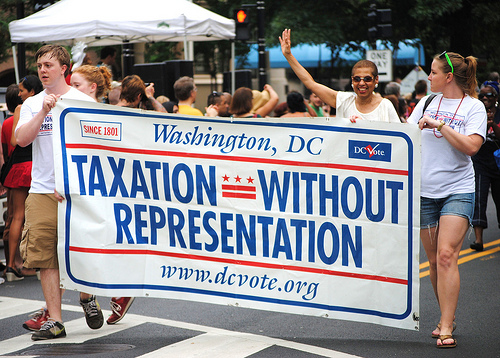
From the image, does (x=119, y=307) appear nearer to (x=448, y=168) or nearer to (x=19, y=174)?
→ (x=19, y=174)

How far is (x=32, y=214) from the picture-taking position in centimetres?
535

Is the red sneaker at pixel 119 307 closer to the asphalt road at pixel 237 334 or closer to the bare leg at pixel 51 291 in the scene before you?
the asphalt road at pixel 237 334

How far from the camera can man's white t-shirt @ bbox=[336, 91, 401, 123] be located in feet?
17.1

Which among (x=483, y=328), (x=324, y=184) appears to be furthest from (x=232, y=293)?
(x=483, y=328)

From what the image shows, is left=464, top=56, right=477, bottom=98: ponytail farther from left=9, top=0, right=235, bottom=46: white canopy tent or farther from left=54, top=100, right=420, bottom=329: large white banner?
left=9, top=0, right=235, bottom=46: white canopy tent

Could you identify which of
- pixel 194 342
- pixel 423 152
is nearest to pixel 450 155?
pixel 423 152

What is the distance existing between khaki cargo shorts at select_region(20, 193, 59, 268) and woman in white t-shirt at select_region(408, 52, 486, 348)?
2.70 meters

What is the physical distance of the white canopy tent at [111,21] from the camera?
1276 centimetres

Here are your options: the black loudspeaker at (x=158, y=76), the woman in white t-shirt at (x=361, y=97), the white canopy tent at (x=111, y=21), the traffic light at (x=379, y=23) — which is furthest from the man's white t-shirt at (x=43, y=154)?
the traffic light at (x=379, y=23)

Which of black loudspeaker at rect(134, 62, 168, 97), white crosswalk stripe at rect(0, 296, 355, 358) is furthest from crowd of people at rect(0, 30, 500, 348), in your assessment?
black loudspeaker at rect(134, 62, 168, 97)

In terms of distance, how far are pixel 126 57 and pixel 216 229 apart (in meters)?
9.47

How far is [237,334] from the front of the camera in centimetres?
543

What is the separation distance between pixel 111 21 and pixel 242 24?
11.1ft

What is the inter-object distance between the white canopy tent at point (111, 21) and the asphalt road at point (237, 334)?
22.9ft
